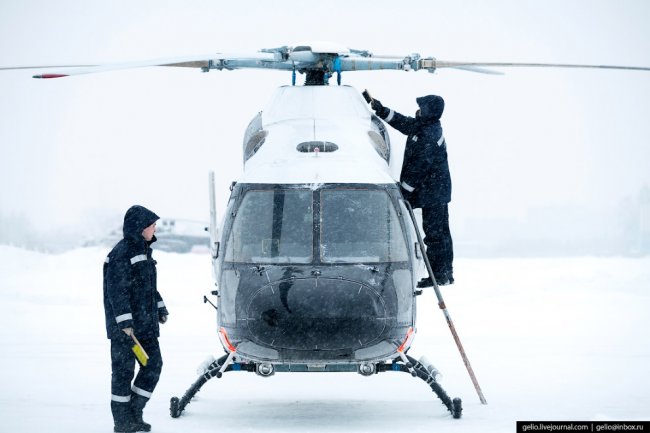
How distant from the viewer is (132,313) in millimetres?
9188

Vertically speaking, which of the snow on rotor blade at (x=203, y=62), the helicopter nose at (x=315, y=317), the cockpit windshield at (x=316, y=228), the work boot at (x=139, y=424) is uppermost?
the snow on rotor blade at (x=203, y=62)

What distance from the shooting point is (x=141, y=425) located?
9188 mm

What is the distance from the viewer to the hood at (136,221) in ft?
30.2

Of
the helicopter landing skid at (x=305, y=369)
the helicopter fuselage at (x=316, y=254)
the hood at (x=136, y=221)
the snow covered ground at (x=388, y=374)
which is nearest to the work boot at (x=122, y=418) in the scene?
the snow covered ground at (x=388, y=374)

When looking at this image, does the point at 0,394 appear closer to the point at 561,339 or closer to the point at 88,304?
the point at 561,339

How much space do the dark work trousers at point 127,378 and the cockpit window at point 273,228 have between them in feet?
4.12

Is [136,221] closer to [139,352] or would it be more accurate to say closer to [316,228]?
[139,352]

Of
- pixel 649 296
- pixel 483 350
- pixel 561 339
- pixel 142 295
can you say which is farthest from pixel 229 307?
pixel 649 296

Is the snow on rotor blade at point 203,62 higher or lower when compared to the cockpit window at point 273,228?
higher

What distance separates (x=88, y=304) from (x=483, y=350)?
362 inches

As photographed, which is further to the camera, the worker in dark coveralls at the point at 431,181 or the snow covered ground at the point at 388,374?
the worker in dark coveralls at the point at 431,181

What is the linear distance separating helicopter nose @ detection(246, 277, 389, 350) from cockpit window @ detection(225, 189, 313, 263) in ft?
1.58

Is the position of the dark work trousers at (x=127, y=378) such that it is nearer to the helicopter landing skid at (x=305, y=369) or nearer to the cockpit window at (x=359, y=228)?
the helicopter landing skid at (x=305, y=369)

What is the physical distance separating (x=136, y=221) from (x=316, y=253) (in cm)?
160
